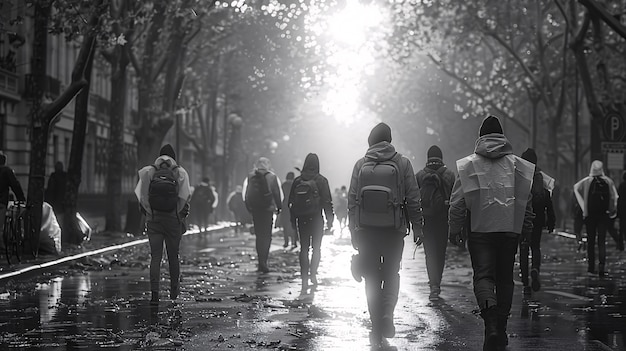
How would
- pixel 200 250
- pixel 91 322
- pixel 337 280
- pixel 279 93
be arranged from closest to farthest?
1. pixel 91 322
2. pixel 337 280
3. pixel 200 250
4. pixel 279 93

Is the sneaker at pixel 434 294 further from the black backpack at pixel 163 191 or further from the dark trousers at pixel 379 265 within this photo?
the dark trousers at pixel 379 265

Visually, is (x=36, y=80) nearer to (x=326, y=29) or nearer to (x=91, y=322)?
(x=91, y=322)

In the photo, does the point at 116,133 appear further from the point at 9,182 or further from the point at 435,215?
the point at 435,215

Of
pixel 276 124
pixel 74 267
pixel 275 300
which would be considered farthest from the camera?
pixel 276 124

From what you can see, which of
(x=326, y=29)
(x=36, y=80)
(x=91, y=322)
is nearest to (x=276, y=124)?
(x=326, y=29)

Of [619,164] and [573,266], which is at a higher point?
[619,164]

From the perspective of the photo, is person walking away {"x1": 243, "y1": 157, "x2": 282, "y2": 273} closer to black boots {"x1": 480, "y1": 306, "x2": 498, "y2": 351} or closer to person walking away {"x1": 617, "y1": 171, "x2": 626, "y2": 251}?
black boots {"x1": 480, "y1": 306, "x2": 498, "y2": 351}

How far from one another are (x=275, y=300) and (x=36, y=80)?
31.8 ft

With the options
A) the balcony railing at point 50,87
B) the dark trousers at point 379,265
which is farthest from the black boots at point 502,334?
the balcony railing at point 50,87

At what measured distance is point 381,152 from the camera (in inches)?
414

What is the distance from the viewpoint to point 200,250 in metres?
27.7

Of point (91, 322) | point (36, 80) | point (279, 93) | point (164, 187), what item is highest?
point (279, 93)

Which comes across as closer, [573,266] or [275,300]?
[275,300]

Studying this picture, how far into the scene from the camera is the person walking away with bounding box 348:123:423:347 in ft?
33.9
